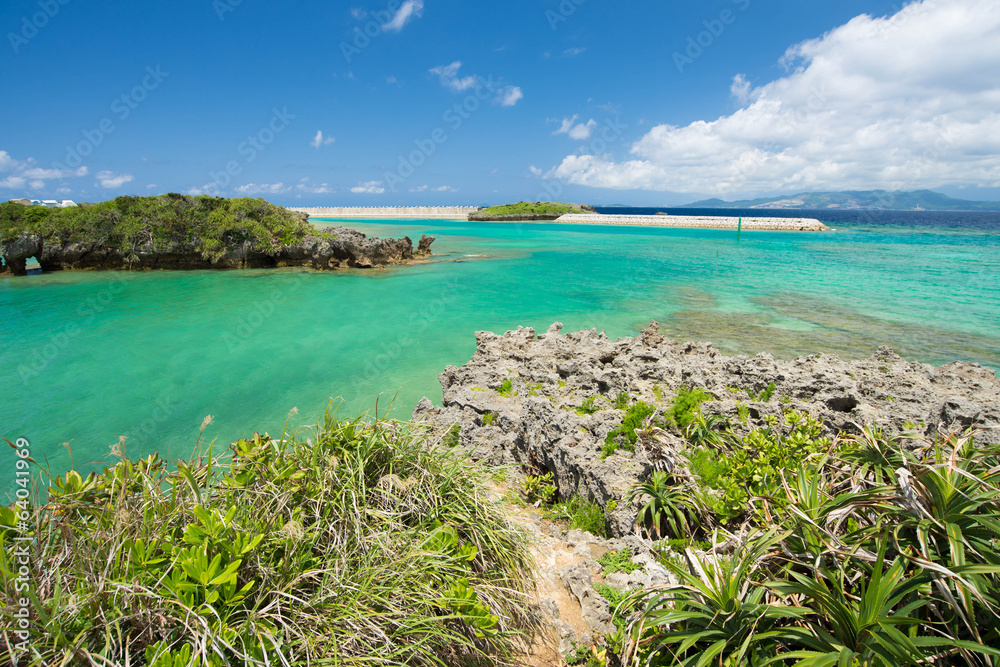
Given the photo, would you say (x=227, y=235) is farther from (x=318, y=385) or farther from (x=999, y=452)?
A: (x=999, y=452)

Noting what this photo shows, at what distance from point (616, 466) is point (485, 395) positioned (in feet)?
8.53

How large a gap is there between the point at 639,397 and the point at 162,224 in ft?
100

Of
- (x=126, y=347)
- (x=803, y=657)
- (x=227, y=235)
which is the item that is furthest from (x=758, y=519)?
(x=227, y=235)

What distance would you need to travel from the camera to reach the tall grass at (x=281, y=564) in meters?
1.99

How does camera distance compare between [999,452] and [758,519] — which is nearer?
[999,452]

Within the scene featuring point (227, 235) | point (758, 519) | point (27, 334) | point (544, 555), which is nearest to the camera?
point (758, 519)

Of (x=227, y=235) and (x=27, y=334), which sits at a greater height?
(x=227, y=235)

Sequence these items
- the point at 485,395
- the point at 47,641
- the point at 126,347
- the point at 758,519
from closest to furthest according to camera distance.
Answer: the point at 47,641, the point at 758,519, the point at 485,395, the point at 126,347

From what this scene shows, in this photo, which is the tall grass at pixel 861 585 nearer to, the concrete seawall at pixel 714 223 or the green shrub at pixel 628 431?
the green shrub at pixel 628 431

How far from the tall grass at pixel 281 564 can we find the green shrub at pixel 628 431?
186 cm

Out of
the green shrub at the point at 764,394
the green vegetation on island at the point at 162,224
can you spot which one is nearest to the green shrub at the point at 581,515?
the green shrub at the point at 764,394

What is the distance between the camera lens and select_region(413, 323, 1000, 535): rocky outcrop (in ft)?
15.2

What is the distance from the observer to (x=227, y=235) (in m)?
27.1

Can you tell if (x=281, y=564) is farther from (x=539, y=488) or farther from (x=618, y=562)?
(x=539, y=488)
